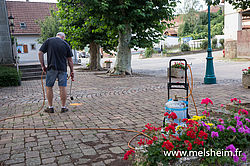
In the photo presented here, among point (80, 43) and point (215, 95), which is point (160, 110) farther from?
point (80, 43)

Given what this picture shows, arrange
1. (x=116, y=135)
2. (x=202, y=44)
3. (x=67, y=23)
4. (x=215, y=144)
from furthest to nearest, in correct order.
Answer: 1. (x=202, y=44)
2. (x=67, y=23)
3. (x=116, y=135)
4. (x=215, y=144)

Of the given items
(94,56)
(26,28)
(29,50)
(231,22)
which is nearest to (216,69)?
(94,56)

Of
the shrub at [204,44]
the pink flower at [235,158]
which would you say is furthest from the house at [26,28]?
the pink flower at [235,158]

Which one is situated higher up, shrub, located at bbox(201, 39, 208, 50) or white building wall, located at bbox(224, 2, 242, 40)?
white building wall, located at bbox(224, 2, 242, 40)

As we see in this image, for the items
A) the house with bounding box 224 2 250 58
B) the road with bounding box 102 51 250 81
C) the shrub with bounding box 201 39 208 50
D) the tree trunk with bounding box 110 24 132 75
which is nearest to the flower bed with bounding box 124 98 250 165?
the road with bounding box 102 51 250 81

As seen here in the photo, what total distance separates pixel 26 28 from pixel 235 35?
30760 mm

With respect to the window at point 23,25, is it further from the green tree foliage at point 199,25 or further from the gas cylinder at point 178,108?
the gas cylinder at point 178,108

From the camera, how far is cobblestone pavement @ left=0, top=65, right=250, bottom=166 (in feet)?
12.1

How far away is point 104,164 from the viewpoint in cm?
342

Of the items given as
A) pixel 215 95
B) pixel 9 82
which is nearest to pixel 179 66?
pixel 215 95

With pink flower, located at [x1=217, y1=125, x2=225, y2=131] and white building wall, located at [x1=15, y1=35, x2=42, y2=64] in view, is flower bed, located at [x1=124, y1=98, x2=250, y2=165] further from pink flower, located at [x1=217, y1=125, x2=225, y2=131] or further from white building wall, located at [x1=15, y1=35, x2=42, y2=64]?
white building wall, located at [x1=15, y1=35, x2=42, y2=64]

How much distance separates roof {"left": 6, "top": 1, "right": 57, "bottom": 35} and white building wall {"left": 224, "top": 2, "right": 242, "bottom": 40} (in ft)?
86.7

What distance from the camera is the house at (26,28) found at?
4000 cm

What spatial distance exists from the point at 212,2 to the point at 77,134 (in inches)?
222
